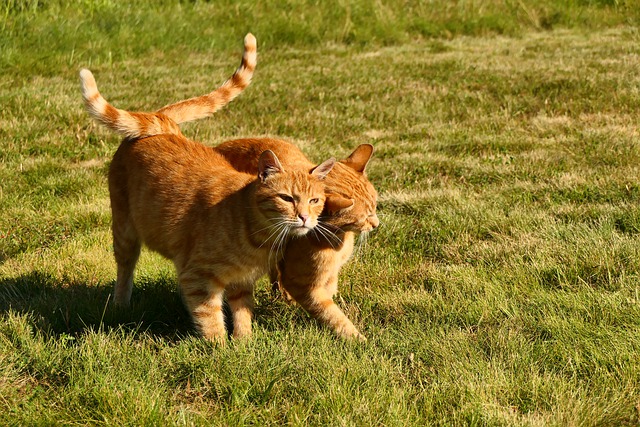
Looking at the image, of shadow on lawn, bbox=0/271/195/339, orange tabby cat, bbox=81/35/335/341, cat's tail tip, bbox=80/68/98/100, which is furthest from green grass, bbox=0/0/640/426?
cat's tail tip, bbox=80/68/98/100

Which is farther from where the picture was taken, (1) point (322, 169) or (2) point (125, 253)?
(2) point (125, 253)

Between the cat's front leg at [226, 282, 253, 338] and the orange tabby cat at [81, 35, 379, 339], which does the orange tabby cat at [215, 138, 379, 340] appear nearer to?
the orange tabby cat at [81, 35, 379, 339]

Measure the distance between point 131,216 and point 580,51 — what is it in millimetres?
8976

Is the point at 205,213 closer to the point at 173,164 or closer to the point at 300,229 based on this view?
the point at 173,164

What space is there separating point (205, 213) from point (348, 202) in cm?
72

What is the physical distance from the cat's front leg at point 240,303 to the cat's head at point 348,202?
56cm

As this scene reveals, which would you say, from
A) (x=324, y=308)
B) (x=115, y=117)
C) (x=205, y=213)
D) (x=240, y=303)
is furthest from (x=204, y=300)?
(x=115, y=117)

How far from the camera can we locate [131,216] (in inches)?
157

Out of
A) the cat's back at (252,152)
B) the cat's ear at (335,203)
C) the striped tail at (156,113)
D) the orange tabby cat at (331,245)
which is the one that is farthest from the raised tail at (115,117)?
the cat's ear at (335,203)

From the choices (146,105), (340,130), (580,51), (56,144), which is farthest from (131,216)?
(580,51)

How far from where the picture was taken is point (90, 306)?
12.3ft

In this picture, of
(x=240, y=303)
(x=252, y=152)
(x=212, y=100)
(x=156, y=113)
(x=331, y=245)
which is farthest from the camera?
(x=212, y=100)

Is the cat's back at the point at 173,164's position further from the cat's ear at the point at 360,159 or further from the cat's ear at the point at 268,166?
the cat's ear at the point at 360,159

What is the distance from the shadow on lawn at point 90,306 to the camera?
3613 mm
